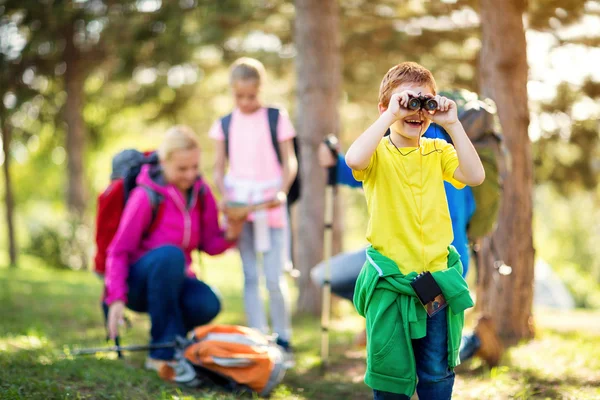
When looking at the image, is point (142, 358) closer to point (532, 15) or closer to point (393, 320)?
point (393, 320)

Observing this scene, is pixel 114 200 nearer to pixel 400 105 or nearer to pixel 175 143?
pixel 175 143

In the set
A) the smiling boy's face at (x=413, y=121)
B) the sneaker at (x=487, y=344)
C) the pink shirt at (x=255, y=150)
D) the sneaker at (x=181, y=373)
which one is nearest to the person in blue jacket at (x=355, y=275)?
the sneaker at (x=487, y=344)

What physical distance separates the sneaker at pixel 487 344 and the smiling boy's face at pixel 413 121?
2.53m

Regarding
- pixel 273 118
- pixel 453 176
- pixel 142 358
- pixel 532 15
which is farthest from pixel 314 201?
pixel 453 176

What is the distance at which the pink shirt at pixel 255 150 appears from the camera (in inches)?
210

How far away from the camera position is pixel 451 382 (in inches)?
118

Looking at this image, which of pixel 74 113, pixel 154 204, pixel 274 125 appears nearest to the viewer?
pixel 154 204

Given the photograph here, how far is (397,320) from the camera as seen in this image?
9.61 ft

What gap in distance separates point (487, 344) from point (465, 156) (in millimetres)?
2579

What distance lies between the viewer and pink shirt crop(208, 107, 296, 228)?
5324 mm

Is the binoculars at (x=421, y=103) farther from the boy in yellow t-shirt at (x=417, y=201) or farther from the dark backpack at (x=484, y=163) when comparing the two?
the dark backpack at (x=484, y=163)

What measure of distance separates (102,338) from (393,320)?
395 centimetres

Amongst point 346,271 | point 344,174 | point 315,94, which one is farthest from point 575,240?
point 344,174

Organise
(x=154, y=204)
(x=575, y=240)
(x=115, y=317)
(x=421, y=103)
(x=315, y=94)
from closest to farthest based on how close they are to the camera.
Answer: (x=421, y=103) → (x=115, y=317) → (x=154, y=204) → (x=315, y=94) → (x=575, y=240)
